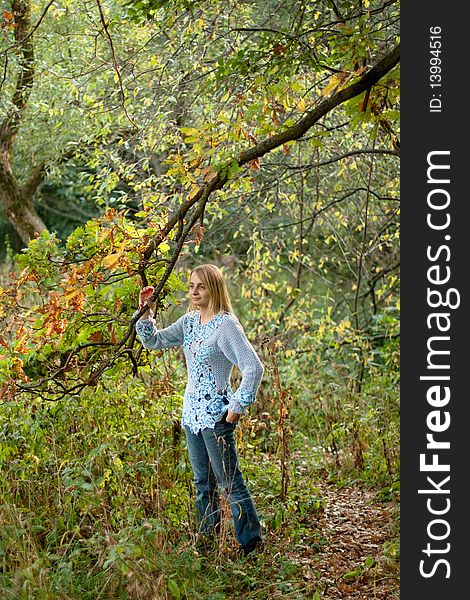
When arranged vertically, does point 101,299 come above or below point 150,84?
below

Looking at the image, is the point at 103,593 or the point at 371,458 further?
the point at 371,458

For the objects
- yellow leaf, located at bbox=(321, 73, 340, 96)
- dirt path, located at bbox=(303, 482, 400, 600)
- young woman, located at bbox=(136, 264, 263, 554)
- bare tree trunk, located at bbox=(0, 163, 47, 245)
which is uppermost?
bare tree trunk, located at bbox=(0, 163, 47, 245)

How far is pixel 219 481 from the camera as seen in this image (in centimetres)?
456

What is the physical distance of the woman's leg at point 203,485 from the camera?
15.2 ft

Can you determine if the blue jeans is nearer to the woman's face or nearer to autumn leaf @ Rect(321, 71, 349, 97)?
the woman's face

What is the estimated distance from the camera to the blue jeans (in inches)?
178

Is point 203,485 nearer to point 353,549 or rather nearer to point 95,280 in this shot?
point 353,549

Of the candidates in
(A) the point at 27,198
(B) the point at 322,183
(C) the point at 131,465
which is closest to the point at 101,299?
(C) the point at 131,465

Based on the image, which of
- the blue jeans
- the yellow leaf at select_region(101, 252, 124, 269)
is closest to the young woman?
the blue jeans

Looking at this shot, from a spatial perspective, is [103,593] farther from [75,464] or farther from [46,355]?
[46,355]

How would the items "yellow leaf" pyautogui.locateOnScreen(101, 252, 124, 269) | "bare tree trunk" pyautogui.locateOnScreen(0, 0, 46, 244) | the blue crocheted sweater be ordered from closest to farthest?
"yellow leaf" pyautogui.locateOnScreen(101, 252, 124, 269) → the blue crocheted sweater → "bare tree trunk" pyautogui.locateOnScreen(0, 0, 46, 244)

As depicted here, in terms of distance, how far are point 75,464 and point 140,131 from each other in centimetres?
262

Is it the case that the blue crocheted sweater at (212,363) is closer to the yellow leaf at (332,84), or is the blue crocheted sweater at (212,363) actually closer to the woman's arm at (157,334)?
the woman's arm at (157,334)

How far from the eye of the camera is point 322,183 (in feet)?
27.6
